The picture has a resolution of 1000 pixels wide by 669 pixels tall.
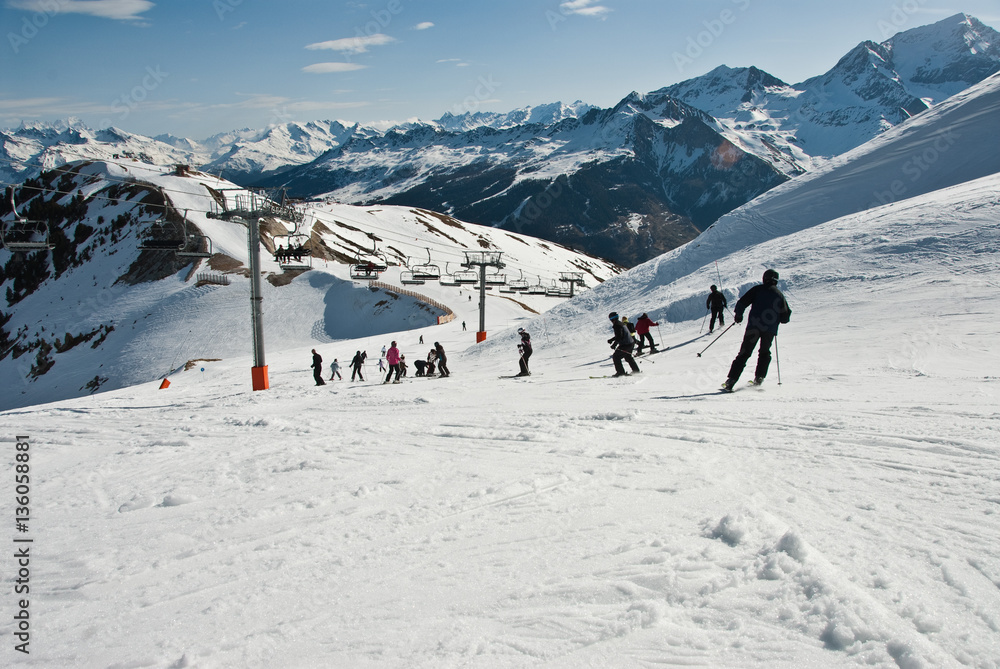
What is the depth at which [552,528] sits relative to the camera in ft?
15.5

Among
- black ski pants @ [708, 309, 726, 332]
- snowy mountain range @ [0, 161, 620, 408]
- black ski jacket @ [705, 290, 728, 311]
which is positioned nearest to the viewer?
black ski pants @ [708, 309, 726, 332]

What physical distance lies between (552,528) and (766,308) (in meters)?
6.58

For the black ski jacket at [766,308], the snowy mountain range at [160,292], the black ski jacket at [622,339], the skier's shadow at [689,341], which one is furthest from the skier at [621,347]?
the snowy mountain range at [160,292]

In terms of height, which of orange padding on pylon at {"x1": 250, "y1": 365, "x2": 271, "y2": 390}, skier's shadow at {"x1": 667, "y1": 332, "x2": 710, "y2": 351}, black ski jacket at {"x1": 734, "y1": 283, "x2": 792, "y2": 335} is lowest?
orange padding on pylon at {"x1": 250, "y1": 365, "x2": 271, "y2": 390}

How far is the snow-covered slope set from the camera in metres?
3.38

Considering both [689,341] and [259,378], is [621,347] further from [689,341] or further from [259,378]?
[259,378]

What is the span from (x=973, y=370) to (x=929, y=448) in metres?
5.02

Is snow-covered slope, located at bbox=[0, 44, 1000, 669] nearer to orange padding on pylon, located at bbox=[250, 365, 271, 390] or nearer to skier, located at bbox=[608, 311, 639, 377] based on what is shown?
skier, located at bbox=[608, 311, 639, 377]

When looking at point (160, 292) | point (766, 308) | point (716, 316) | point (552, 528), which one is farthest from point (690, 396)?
point (160, 292)

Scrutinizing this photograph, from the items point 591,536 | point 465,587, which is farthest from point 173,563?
point 591,536

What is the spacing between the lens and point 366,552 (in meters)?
4.67

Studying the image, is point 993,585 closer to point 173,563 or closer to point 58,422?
point 173,563

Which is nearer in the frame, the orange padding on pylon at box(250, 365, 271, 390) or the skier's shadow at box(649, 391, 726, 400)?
the skier's shadow at box(649, 391, 726, 400)

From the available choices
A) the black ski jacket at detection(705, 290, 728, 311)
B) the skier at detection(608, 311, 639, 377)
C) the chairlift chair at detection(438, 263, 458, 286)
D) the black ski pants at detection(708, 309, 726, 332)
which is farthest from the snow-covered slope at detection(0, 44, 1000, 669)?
the chairlift chair at detection(438, 263, 458, 286)
